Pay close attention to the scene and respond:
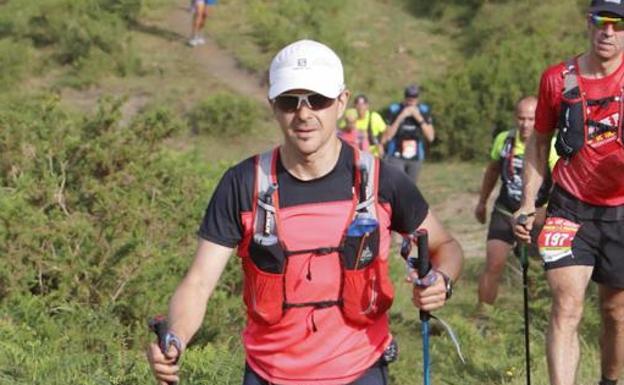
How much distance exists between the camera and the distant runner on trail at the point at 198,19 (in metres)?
24.0

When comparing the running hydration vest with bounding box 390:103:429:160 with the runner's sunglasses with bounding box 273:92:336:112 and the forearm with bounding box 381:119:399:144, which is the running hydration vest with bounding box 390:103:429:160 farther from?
the runner's sunglasses with bounding box 273:92:336:112

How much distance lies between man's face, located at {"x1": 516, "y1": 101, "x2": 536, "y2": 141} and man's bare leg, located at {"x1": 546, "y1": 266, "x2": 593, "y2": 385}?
260cm

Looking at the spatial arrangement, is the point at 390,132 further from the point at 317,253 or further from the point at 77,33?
the point at 77,33

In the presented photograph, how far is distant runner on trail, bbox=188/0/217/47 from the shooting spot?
78.6 feet

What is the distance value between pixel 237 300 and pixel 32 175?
6.48 ft

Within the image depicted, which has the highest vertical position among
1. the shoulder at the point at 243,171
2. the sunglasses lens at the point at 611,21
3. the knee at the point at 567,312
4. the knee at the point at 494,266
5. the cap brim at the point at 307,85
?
the sunglasses lens at the point at 611,21

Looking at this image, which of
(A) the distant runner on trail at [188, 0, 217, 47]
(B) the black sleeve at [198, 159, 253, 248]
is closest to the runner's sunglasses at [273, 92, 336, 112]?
(B) the black sleeve at [198, 159, 253, 248]

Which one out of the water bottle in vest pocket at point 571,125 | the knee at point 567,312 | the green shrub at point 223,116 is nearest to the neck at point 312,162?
the water bottle in vest pocket at point 571,125

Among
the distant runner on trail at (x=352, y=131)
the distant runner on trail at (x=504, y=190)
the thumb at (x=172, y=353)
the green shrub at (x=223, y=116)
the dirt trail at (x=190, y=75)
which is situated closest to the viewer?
the thumb at (x=172, y=353)

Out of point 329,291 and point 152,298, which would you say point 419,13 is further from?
point 329,291

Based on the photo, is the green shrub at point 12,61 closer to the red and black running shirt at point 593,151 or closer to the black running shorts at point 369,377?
the red and black running shirt at point 593,151

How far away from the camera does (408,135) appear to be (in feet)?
42.1

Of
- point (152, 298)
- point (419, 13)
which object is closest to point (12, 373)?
point (152, 298)

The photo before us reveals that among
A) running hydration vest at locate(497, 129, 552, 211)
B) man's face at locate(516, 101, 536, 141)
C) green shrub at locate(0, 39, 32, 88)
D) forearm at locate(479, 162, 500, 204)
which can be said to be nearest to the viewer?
man's face at locate(516, 101, 536, 141)
